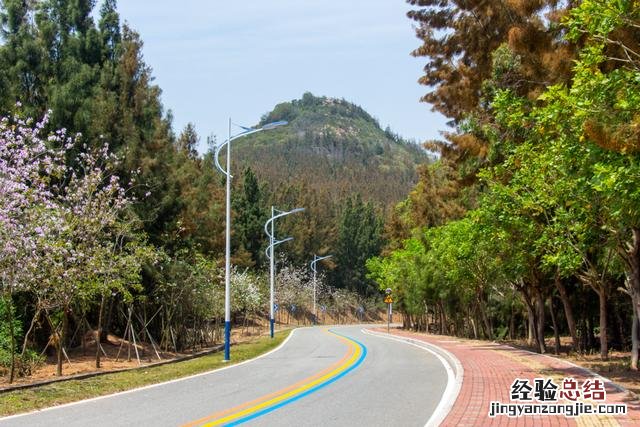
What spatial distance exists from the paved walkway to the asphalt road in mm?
625

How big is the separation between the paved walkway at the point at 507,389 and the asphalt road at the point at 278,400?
0.62 metres

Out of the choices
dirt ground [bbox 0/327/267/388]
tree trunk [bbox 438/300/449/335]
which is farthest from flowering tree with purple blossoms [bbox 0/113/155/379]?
tree trunk [bbox 438/300/449/335]

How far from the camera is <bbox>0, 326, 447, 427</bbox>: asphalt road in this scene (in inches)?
422

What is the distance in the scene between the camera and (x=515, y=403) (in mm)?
11516

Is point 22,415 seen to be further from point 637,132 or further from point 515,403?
point 637,132

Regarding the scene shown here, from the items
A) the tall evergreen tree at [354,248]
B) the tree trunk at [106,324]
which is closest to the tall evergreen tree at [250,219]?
the tall evergreen tree at [354,248]

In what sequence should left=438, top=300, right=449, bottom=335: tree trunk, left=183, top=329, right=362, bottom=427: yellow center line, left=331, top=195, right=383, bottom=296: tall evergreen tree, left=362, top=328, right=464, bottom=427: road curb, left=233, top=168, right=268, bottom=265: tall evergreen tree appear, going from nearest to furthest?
left=362, top=328, right=464, bottom=427: road curb → left=183, top=329, right=362, bottom=427: yellow center line → left=438, top=300, right=449, bottom=335: tree trunk → left=233, top=168, right=268, bottom=265: tall evergreen tree → left=331, top=195, right=383, bottom=296: tall evergreen tree

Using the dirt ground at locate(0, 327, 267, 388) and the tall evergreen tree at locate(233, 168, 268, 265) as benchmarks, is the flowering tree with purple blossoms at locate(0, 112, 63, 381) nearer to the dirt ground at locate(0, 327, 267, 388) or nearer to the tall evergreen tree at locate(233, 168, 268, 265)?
the dirt ground at locate(0, 327, 267, 388)

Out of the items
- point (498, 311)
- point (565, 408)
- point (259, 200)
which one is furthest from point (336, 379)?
point (259, 200)

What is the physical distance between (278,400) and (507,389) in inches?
174

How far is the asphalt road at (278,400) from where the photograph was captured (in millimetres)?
10719

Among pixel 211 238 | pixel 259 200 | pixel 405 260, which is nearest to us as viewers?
pixel 211 238

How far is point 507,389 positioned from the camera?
13461mm

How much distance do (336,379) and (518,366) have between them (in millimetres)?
5160
